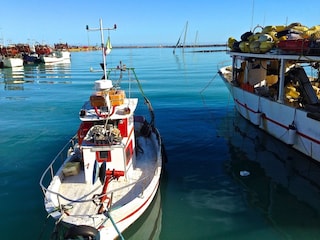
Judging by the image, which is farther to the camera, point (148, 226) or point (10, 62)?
point (10, 62)

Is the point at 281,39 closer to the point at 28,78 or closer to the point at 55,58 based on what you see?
the point at 28,78

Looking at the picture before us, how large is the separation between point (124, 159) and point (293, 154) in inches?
388

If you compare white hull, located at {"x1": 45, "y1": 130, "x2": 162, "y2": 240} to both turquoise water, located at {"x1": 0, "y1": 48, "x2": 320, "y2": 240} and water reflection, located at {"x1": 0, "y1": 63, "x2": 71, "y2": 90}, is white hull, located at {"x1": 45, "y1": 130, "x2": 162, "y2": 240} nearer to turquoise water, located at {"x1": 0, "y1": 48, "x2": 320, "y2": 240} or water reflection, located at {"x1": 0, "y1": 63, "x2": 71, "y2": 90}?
turquoise water, located at {"x1": 0, "y1": 48, "x2": 320, "y2": 240}

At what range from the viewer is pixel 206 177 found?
13.3 m

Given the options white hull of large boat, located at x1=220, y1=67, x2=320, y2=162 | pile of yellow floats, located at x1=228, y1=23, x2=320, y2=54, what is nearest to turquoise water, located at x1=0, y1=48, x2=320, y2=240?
white hull of large boat, located at x1=220, y1=67, x2=320, y2=162

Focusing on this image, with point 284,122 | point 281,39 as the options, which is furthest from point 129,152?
point 281,39

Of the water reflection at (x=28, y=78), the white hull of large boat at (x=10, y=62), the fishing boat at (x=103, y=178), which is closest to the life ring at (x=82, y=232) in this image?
the fishing boat at (x=103, y=178)

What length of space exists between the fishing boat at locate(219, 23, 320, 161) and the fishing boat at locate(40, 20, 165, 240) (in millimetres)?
7701

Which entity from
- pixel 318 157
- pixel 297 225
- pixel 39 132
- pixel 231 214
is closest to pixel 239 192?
pixel 231 214

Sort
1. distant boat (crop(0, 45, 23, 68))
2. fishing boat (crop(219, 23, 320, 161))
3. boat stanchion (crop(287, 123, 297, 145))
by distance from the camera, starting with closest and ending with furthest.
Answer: fishing boat (crop(219, 23, 320, 161)), boat stanchion (crop(287, 123, 297, 145)), distant boat (crop(0, 45, 23, 68))

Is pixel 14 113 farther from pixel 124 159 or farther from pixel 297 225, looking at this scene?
pixel 297 225

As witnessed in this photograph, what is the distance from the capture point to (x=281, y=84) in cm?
1681

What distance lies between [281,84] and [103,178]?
1236 centimetres

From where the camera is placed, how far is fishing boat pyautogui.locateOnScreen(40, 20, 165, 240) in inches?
336
